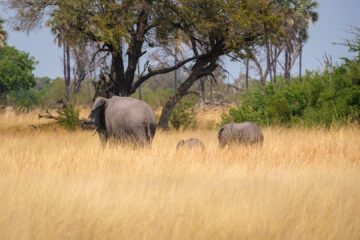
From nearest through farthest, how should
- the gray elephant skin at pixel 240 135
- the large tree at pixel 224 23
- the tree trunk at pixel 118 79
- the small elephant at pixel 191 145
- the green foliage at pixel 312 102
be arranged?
the small elephant at pixel 191 145, the gray elephant skin at pixel 240 135, the green foliage at pixel 312 102, the large tree at pixel 224 23, the tree trunk at pixel 118 79

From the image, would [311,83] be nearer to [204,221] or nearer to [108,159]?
[108,159]

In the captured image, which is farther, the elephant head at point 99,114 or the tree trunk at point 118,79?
the tree trunk at point 118,79

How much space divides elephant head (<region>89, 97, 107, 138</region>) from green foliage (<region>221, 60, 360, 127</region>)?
670 cm

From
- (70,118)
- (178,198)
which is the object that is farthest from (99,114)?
(70,118)

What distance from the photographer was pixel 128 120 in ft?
25.5

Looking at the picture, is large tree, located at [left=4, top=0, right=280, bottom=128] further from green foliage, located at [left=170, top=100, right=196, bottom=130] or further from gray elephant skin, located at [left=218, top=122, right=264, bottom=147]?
gray elephant skin, located at [left=218, top=122, right=264, bottom=147]

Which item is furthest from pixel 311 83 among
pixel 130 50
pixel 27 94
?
pixel 27 94

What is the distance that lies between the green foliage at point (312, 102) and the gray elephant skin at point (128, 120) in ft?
21.0

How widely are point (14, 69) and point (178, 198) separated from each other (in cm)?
4144

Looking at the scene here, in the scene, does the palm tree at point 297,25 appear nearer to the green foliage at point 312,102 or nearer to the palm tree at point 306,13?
the palm tree at point 306,13

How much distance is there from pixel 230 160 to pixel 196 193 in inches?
97.4

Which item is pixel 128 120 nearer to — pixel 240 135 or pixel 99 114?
pixel 99 114

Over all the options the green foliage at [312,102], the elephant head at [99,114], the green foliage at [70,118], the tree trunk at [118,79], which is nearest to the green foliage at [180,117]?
the green foliage at [312,102]

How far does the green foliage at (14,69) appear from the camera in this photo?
133ft
